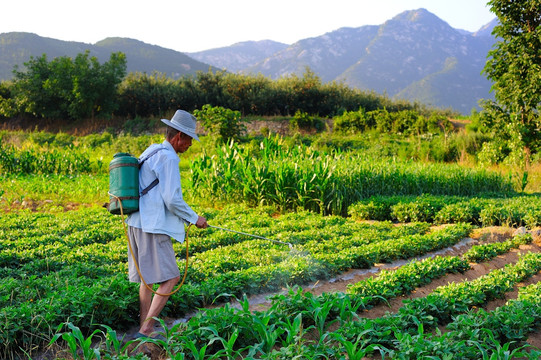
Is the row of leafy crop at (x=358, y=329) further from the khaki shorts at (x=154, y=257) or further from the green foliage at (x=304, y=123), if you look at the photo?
the green foliage at (x=304, y=123)

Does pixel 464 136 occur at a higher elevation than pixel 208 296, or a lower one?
higher

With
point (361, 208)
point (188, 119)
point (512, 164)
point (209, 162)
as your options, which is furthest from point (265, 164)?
point (512, 164)

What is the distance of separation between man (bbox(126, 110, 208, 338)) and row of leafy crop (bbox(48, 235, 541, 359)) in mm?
408

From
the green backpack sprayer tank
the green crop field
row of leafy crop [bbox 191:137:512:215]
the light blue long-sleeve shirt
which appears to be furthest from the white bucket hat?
row of leafy crop [bbox 191:137:512:215]

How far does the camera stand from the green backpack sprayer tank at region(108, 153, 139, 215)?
3461 millimetres

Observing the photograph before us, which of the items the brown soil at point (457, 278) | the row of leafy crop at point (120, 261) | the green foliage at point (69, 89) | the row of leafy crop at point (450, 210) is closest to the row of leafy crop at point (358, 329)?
the brown soil at point (457, 278)

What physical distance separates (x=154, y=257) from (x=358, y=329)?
1.64 meters

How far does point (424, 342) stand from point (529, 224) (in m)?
5.95

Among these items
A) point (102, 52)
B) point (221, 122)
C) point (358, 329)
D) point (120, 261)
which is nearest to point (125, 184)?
point (358, 329)

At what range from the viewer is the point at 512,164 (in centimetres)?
1397

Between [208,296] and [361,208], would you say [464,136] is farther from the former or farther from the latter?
[208,296]

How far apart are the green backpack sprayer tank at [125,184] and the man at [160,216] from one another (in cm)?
7

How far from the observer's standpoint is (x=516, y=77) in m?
14.3

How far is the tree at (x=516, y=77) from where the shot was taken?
45.6 ft
